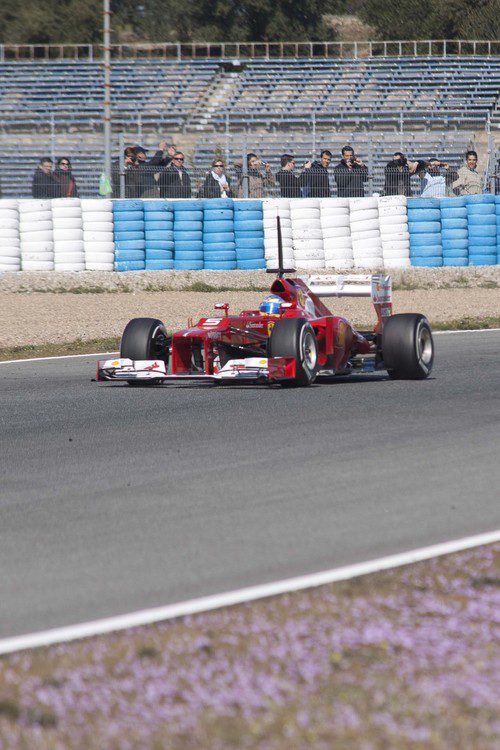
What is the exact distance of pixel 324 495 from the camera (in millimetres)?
6168

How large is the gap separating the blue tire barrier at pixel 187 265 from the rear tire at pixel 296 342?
10.9 meters

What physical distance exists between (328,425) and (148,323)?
9.30 feet

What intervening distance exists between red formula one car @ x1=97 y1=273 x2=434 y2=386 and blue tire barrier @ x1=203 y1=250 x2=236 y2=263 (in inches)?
389

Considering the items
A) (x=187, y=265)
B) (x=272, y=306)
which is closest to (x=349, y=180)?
(x=187, y=265)

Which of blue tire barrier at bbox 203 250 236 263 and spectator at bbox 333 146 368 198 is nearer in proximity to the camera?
blue tire barrier at bbox 203 250 236 263

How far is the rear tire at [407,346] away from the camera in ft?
35.8

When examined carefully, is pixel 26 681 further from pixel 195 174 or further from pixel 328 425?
pixel 195 174

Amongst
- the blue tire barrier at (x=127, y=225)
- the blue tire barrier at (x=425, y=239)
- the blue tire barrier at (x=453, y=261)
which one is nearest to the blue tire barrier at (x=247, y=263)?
the blue tire barrier at (x=127, y=225)

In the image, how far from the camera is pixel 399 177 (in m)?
22.9

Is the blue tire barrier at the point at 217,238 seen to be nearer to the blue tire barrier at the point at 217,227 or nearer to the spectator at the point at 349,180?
the blue tire barrier at the point at 217,227

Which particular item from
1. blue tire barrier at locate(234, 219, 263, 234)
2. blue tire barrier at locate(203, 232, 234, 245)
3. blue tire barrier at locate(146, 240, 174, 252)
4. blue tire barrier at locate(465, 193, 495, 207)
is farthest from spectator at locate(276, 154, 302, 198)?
blue tire barrier at locate(465, 193, 495, 207)

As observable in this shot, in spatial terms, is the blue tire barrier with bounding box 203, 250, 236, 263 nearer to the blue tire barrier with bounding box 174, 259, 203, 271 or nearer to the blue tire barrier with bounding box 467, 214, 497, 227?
the blue tire barrier with bounding box 174, 259, 203, 271

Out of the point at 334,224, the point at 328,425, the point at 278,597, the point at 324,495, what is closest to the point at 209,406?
the point at 328,425

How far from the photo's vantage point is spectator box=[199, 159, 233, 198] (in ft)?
75.9
